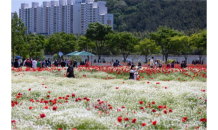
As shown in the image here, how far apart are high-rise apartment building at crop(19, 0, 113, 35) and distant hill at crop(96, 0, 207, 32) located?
12.4m

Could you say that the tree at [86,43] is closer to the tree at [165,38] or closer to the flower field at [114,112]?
the tree at [165,38]

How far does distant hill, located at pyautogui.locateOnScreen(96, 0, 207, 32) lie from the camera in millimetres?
135250

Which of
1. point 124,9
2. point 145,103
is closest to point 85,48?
point 145,103

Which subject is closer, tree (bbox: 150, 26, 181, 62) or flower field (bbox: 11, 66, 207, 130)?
flower field (bbox: 11, 66, 207, 130)

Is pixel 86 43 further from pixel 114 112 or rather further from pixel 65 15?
pixel 65 15

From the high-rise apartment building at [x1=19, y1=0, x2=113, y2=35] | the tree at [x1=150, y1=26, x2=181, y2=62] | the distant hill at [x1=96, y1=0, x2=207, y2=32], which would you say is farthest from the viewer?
the high-rise apartment building at [x1=19, y1=0, x2=113, y2=35]

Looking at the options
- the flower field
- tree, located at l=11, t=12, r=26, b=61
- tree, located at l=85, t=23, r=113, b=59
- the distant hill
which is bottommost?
the flower field

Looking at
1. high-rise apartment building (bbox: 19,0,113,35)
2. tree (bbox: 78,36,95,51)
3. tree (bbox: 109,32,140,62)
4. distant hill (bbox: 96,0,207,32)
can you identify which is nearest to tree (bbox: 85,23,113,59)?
tree (bbox: 109,32,140,62)

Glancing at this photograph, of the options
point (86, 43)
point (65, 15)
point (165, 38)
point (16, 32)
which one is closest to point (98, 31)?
point (86, 43)

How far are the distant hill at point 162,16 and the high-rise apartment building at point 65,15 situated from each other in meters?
12.4

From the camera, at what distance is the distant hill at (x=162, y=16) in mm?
135250

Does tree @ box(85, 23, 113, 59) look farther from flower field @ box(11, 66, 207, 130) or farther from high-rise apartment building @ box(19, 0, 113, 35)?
high-rise apartment building @ box(19, 0, 113, 35)
